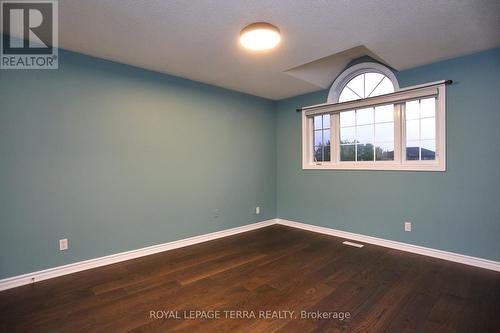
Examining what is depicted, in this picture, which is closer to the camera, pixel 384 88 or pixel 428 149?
pixel 428 149

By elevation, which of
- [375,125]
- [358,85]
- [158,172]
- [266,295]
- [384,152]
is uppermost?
[358,85]

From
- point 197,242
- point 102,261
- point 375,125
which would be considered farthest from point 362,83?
point 102,261

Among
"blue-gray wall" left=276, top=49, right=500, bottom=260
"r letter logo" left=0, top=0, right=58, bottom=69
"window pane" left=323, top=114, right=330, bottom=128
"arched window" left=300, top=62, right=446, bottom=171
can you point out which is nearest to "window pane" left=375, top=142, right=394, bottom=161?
"arched window" left=300, top=62, right=446, bottom=171

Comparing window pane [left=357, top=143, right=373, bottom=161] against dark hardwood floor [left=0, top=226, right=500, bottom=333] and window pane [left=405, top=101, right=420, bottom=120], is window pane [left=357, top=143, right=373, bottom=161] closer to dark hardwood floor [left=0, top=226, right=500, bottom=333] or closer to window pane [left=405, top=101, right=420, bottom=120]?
window pane [left=405, top=101, right=420, bottom=120]

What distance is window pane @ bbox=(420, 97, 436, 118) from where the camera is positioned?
10.1ft

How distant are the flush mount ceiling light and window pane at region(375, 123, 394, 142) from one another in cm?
214

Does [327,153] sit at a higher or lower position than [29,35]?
lower

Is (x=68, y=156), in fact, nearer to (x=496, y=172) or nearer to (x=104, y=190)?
(x=104, y=190)

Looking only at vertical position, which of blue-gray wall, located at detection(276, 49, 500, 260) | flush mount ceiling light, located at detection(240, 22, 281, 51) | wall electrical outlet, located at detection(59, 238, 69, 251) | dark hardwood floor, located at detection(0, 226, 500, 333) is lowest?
dark hardwood floor, located at detection(0, 226, 500, 333)

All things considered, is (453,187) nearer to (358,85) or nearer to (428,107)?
(428,107)

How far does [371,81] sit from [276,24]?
83.5 inches

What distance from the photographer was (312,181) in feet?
14.0

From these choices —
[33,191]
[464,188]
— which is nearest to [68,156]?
[33,191]

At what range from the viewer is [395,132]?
3385 millimetres
